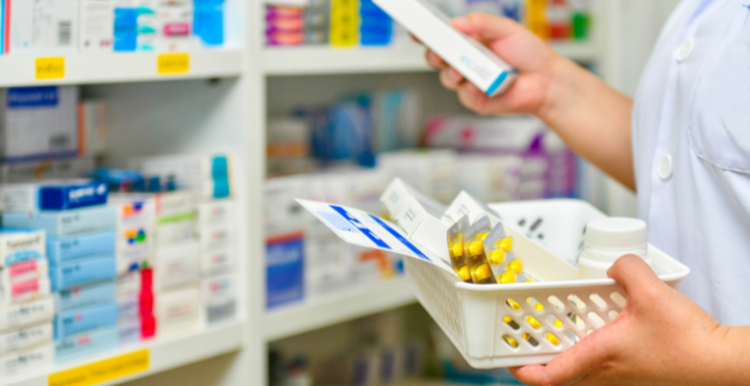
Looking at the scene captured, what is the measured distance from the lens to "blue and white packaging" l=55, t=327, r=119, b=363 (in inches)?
35.6

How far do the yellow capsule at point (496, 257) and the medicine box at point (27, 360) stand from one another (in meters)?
0.61

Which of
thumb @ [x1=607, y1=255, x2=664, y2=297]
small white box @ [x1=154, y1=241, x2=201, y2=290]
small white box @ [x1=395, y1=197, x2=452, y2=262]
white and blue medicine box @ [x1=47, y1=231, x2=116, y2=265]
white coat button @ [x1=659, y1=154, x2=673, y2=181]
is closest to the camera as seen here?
thumb @ [x1=607, y1=255, x2=664, y2=297]

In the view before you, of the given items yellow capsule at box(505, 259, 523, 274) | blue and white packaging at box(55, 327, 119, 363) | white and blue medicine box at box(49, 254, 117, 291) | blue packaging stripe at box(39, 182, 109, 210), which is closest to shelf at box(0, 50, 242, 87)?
blue packaging stripe at box(39, 182, 109, 210)

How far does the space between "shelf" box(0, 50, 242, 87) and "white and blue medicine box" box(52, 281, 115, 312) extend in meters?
0.27

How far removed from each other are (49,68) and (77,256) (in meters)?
0.25

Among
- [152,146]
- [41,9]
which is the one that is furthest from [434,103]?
[41,9]

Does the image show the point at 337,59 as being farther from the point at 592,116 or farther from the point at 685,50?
the point at 685,50

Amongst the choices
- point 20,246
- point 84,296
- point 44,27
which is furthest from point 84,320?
point 44,27

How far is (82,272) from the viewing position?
2.97ft

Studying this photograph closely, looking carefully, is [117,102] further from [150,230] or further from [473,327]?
[473,327]

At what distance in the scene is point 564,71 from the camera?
104 centimetres

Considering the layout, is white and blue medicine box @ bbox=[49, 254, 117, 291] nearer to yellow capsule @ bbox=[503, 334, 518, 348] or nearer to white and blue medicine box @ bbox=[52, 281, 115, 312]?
white and blue medicine box @ bbox=[52, 281, 115, 312]

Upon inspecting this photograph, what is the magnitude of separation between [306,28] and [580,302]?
781 mm

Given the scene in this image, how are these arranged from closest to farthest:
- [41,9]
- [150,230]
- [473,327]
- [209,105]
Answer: [473,327], [41,9], [150,230], [209,105]
